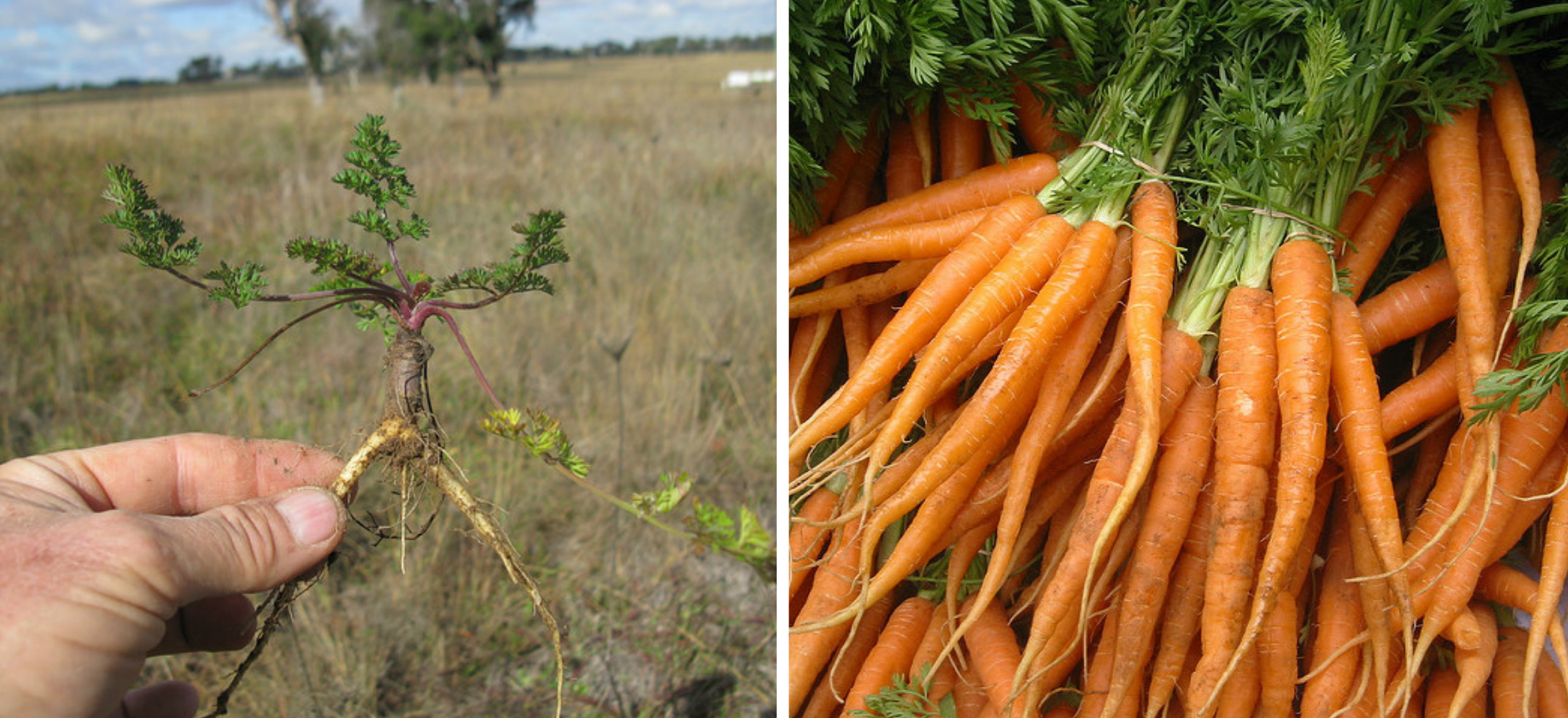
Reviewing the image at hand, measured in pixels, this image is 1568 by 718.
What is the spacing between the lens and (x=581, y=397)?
286cm

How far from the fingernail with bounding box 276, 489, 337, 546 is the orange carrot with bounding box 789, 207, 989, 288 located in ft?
2.57

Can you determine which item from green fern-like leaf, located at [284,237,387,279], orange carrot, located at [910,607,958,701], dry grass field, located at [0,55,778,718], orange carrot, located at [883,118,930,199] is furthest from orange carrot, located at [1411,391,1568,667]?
green fern-like leaf, located at [284,237,387,279]

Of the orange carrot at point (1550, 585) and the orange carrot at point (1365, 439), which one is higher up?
the orange carrot at point (1365, 439)

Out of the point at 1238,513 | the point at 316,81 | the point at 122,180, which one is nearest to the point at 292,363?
the point at 122,180

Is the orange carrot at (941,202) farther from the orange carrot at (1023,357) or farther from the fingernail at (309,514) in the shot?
the fingernail at (309,514)

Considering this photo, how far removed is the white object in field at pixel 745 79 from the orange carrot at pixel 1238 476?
6.43 metres

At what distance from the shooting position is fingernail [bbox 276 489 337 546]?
4.11ft

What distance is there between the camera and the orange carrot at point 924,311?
57.2 inches

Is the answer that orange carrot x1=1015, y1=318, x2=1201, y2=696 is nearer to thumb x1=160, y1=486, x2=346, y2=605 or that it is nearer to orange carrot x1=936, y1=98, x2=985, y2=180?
orange carrot x1=936, y1=98, x2=985, y2=180

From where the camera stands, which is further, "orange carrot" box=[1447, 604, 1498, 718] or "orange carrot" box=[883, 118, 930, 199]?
"orange carrot" box=[883, 118, 930, 199]

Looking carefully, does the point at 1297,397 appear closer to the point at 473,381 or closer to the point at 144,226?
the point at 144,226

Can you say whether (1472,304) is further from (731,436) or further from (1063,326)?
(731,436)

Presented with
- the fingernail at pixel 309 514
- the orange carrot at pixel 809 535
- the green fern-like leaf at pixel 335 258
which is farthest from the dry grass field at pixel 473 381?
the orange carrot at pixel 809 535

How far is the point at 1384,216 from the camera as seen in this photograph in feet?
4.44
